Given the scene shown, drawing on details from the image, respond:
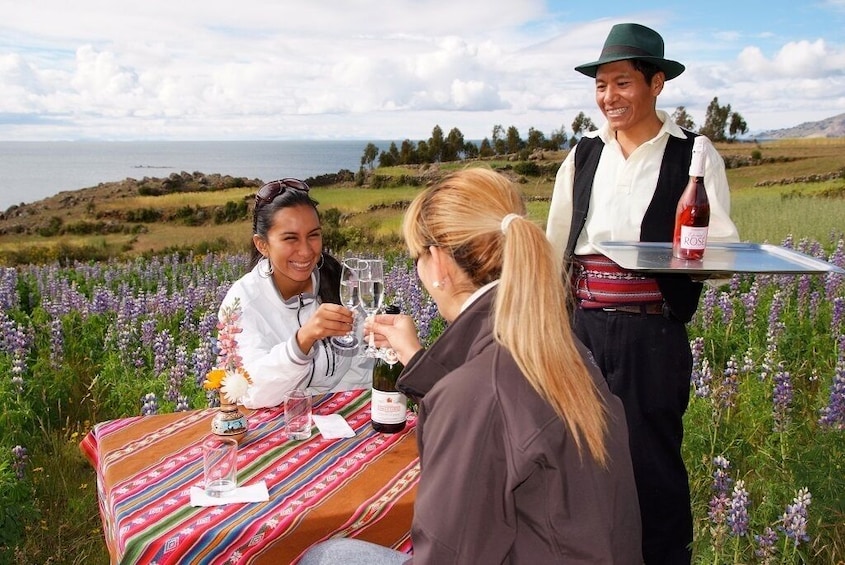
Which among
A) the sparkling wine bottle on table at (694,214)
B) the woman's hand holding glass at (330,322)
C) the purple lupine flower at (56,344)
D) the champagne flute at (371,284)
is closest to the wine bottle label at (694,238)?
the sparkling wine bottle on table at (694,214)

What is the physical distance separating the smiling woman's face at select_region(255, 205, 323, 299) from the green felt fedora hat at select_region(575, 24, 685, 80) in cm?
150

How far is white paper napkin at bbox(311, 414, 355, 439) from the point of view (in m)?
2.49

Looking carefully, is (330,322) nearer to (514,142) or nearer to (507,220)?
(507,220)

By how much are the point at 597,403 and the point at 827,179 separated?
18.7 meters

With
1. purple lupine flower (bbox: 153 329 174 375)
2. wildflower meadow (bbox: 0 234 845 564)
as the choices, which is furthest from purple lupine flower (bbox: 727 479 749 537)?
purple lupine flower (bbox: 153 329 174 375)

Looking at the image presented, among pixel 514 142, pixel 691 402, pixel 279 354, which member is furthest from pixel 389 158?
pixel 279 354

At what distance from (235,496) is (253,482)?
10cm

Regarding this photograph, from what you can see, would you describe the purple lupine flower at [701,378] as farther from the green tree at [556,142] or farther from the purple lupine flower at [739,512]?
the green tree at [556,142]

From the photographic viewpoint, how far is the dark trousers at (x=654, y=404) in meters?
3.28

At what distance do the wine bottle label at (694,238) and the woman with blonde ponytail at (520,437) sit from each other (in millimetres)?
1311

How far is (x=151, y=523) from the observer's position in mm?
1883

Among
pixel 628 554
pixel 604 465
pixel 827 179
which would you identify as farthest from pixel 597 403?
pixel 827 179

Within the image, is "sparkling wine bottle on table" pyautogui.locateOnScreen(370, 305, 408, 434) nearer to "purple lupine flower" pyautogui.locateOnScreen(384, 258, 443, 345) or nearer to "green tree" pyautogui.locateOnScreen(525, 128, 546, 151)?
"purple lupine flower" pyautogui.locateOnScreen(384, 258, 443, 345)

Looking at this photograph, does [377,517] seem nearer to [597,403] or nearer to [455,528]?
[455,528]
